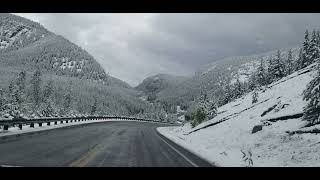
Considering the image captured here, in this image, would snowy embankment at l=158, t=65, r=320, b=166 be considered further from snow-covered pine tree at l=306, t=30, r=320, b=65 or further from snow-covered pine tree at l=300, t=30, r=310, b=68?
snow-covered pine tree at l=300, t=30, r=310, b=68

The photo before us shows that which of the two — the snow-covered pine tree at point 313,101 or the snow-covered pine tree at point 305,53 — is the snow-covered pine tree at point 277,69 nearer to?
the snow-covered pine tree at point 305,53

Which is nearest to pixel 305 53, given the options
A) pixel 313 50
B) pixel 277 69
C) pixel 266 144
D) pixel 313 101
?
pixel 313 50

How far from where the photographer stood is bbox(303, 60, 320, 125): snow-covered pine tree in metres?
21.2

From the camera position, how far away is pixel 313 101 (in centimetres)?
2155

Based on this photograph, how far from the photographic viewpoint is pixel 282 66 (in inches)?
3465

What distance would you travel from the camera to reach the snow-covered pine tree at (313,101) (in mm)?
21234

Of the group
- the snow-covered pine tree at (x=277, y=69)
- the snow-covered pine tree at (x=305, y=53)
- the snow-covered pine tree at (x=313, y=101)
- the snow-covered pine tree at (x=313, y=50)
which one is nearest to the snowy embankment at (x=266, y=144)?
the snow-covered pine tree at (x=313, y=101)

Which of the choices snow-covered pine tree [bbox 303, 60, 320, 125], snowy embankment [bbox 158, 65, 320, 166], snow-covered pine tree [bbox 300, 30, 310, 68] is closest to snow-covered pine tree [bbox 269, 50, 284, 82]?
snow-covered pine tree [bbox 300, 30, 310, 68]
